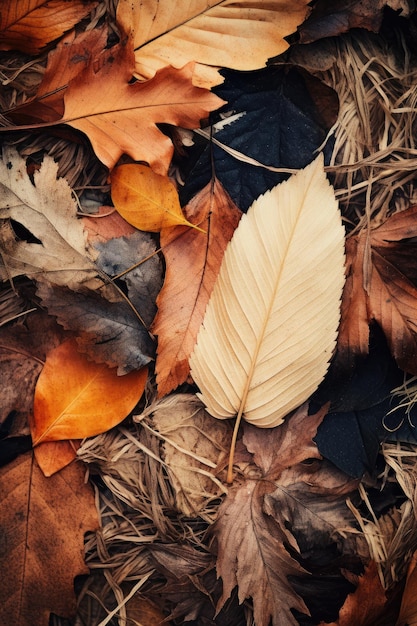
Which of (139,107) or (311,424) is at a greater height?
(139,107)

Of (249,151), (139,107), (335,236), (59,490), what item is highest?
(139,107)

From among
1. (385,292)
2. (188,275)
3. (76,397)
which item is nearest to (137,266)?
(188,275)

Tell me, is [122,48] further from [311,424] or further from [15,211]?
[311,424]

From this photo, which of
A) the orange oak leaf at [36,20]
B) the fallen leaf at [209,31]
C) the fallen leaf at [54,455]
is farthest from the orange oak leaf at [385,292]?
the orange oak leaf at [36,20]

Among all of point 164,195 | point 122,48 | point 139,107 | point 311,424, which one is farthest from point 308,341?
point 122,48

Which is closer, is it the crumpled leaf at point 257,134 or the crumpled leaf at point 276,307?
the crumpled leaf at point 276,307

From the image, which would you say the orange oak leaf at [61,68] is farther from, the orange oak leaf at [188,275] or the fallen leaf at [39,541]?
the fallen leaf at [39,541]
